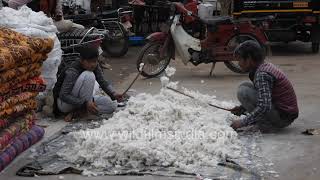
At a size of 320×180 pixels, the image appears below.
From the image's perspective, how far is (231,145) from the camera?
5.33m

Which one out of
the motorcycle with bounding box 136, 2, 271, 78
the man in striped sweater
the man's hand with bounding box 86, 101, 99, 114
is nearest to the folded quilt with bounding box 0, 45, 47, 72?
the man's hand with bounding box 86, 101, 99, 114

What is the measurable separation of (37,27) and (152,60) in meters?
3.66

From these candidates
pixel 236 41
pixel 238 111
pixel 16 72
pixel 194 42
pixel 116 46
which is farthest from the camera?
pixel 116 46

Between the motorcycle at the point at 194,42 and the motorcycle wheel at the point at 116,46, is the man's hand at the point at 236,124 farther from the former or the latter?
the motorcycle wheel at the point at 116,46

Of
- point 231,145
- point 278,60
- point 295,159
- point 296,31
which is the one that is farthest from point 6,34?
point 296,31

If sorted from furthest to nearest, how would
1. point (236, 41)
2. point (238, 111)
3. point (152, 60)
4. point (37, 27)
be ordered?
1. point (236, 41)
2. point (152, 60)
3. point (37, 27)
4. point (238, 111)

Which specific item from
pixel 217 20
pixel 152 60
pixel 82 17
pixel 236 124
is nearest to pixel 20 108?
pixel 236 124

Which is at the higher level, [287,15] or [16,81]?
[287,15]

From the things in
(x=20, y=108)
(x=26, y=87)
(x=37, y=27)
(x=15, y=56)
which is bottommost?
(x=20, y=108)

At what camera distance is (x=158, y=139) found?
16.9 ft

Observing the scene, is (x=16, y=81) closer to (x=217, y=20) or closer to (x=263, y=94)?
(x=263, y=94)

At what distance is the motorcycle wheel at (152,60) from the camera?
9773 mm

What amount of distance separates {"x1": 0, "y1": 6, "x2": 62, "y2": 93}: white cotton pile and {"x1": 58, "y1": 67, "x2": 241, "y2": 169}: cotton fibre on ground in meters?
0.92

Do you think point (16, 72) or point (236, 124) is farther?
point (236, 124)
